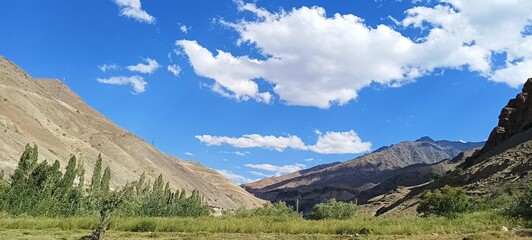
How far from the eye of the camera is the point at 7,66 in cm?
19325

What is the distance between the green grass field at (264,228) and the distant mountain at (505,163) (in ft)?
131

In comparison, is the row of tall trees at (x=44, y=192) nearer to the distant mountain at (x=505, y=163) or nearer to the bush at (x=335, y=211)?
the bush at (x=335, y=211)

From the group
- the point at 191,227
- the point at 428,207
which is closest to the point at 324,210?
the point at 428,207

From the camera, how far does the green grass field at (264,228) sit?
3039 cm

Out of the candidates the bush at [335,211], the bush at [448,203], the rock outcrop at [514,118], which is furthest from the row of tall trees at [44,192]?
the rock outcrop at [514,118]

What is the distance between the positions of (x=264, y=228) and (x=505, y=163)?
222 feet

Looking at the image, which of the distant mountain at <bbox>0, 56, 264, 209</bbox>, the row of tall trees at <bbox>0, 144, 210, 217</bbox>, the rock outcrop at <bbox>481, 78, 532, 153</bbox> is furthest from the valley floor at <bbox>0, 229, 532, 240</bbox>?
the rock outcrop at <bbox>481, 78, 532, 153</bbox>

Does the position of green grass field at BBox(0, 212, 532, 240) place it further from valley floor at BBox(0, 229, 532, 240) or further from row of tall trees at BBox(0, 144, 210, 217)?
row of tall trees at BBox(0, 144, 210, 217)

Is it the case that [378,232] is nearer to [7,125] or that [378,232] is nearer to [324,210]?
[324,210]

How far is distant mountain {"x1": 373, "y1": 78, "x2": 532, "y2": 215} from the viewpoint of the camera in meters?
74.0

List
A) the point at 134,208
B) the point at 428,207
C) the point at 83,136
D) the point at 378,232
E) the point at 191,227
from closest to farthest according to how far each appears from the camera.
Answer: the point at 378,232 → the point at 191,227 → the point at 428,207 → the point at 134,208 → the point at 83,136

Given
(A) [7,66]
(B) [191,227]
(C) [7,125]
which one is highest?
(A) [7,66]

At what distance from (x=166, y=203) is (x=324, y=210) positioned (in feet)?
163

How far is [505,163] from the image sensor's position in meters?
85.1
